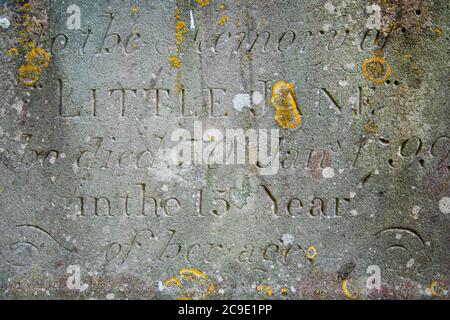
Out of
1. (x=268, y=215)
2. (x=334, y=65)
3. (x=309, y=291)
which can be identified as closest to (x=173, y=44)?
(x=334, y=65)

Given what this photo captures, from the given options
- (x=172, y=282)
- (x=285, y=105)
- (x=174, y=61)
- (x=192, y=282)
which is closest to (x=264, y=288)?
(x=192, y=282)

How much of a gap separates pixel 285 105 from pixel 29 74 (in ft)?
5.19

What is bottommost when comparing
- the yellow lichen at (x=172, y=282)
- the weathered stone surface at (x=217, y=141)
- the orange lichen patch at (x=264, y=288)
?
the orange lichen patch at (x=264, y=288)

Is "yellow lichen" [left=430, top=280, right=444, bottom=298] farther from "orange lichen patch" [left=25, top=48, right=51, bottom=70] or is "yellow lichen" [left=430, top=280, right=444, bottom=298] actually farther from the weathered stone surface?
"orange lichen patch" [left=25, top=48, right=51, bottom=70]

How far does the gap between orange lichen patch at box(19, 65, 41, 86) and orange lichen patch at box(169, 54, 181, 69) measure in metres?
0.82

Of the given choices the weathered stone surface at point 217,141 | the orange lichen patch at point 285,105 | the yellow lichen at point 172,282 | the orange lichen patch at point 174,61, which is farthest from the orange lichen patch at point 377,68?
the yellow lichen at point 172,282

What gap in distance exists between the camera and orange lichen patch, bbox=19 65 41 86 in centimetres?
262

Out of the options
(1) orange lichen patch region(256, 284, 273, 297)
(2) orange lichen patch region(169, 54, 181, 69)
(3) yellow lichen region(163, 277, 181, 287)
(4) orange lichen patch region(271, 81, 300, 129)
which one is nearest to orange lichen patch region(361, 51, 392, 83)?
(4) orange lichen patch region(271, 81, 300, 129)

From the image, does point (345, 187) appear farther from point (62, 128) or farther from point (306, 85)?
point (62, 128)

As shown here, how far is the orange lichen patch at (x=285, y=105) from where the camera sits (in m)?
2.59

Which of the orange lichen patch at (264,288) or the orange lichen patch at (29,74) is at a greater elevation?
the orange lichen patch at (29,74)

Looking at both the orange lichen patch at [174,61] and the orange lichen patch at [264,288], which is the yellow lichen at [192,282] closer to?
the orange lichen patch at [264,288]

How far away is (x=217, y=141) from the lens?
8.61ft

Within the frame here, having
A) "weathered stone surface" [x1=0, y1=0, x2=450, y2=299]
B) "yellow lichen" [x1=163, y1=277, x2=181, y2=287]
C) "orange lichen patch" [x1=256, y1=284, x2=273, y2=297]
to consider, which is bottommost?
"orange lichen patch" [x1=256, y1=284, x2=273, y2=297]
